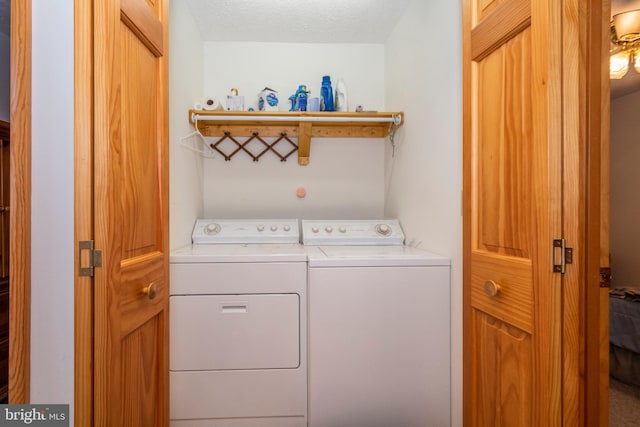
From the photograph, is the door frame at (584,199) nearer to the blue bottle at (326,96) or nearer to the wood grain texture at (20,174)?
the wood grain texture at (20,174)

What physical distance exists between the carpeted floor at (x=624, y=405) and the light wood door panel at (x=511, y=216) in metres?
1.32

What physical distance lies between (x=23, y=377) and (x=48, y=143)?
64 cm

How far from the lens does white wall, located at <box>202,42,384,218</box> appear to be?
7.84 ft

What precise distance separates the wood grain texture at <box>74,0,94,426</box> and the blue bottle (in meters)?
1.58

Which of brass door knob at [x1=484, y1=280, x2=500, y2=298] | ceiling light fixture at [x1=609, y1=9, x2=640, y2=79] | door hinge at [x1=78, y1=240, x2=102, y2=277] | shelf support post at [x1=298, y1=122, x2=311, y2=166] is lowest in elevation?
brass door knob at [x1=484, y1=280, x2=500, y2=298]

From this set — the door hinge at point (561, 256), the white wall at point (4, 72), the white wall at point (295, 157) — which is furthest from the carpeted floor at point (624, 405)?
the white wall at point (4, 72)

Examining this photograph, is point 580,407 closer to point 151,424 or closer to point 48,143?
point 151,424

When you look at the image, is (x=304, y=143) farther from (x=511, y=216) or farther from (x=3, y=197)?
(x=3, y=197)

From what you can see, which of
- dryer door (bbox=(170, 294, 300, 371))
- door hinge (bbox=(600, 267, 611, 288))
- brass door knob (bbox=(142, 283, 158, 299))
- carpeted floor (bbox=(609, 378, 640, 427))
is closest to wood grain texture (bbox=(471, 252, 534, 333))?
door hinge (bbox=(600, 267, 611, 288))

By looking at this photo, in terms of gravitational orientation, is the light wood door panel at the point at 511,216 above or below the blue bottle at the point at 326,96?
below

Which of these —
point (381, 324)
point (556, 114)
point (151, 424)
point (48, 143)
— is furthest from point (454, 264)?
point (48, 143)

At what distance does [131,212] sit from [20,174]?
28 centimetres

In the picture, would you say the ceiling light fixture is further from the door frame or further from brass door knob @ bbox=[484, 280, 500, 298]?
brass door knob @ bbox=[484, 280, 500, 298]

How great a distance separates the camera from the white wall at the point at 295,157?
239 centimetres
